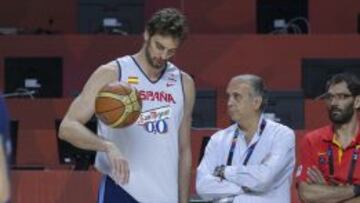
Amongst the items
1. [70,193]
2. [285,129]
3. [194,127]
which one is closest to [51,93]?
[194,127]

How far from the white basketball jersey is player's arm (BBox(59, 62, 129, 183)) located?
85mm

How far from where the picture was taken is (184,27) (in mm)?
4648

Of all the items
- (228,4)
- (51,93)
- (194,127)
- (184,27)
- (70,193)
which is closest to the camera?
(184,27)

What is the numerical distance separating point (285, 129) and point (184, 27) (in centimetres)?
135

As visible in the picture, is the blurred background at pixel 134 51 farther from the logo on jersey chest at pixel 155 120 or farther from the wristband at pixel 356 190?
the logo on jersey chest at pixel 155 120

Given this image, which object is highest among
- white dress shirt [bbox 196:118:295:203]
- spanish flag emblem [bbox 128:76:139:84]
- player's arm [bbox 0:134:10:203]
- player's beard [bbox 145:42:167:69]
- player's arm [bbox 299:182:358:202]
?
player's beard [bbox 145:42:167:69]

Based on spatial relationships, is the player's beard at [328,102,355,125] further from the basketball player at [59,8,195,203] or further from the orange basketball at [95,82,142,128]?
the orange basketball at [95,82,142,128]

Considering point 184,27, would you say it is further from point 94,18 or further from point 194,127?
point 94,18

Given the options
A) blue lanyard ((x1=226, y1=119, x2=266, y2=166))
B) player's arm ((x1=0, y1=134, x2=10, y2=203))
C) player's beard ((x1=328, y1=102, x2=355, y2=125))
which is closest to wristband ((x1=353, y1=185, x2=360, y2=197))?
player's beard ((x1=328, y1=102, x2=355, y2=125))

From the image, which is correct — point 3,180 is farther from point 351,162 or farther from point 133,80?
point 351,162

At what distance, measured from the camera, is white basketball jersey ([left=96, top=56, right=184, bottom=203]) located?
474 cm

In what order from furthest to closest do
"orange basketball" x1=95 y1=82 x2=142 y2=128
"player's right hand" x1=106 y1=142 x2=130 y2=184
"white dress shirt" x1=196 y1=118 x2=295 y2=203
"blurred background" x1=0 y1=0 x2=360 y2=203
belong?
"blurred background" x1=0 y1=0 x2=360 y2=203, "white dress shirt" x1=196 y1=118 x2=295 y2=203, "orange basketball" x1=95 y1=82 x2=142 y2=128, "player's right hand" x1=106 y1=142 x2=130 y2=184

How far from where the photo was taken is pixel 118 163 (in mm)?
4391

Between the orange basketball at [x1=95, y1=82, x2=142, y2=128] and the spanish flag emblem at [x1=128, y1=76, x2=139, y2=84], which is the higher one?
the spanish flag emblem at [x1=128, y1=76, x2=139, y2=84]
